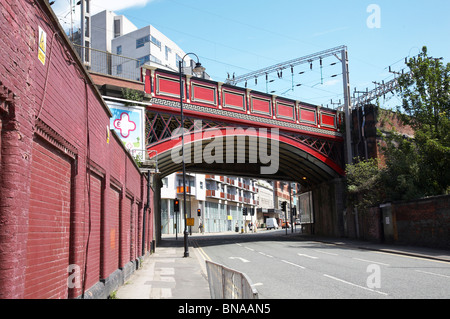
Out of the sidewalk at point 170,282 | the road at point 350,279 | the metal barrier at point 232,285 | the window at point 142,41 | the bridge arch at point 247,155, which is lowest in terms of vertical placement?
the sidewalk at point 170,282

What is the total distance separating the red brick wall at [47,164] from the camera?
4.27 meters


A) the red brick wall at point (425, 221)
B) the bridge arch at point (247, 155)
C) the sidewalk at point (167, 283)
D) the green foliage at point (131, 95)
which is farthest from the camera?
the bridge arch at point (247, 155)

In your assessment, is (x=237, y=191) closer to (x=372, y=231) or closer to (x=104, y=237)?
(x=372, y=231)

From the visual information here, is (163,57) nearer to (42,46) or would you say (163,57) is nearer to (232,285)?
(42,46)

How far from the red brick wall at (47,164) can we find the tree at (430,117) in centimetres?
2217

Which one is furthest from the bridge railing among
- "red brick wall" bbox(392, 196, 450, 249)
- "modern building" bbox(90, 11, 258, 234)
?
"modern building" bbox(90, 11, 258, 234)

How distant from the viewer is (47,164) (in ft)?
→ 19.0

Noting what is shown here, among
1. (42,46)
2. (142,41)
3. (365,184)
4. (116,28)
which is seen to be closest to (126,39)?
(142,41)

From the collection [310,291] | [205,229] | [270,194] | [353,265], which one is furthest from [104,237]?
[270,194]

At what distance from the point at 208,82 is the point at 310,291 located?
75.2 feet

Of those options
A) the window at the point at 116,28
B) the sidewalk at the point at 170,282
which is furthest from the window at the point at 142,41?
the sidewalk at the point at 170,282

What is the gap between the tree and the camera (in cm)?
2591

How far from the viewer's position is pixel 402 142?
2991cm

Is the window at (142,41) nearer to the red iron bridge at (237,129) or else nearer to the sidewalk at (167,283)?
the red iron bridge at (237,129)
